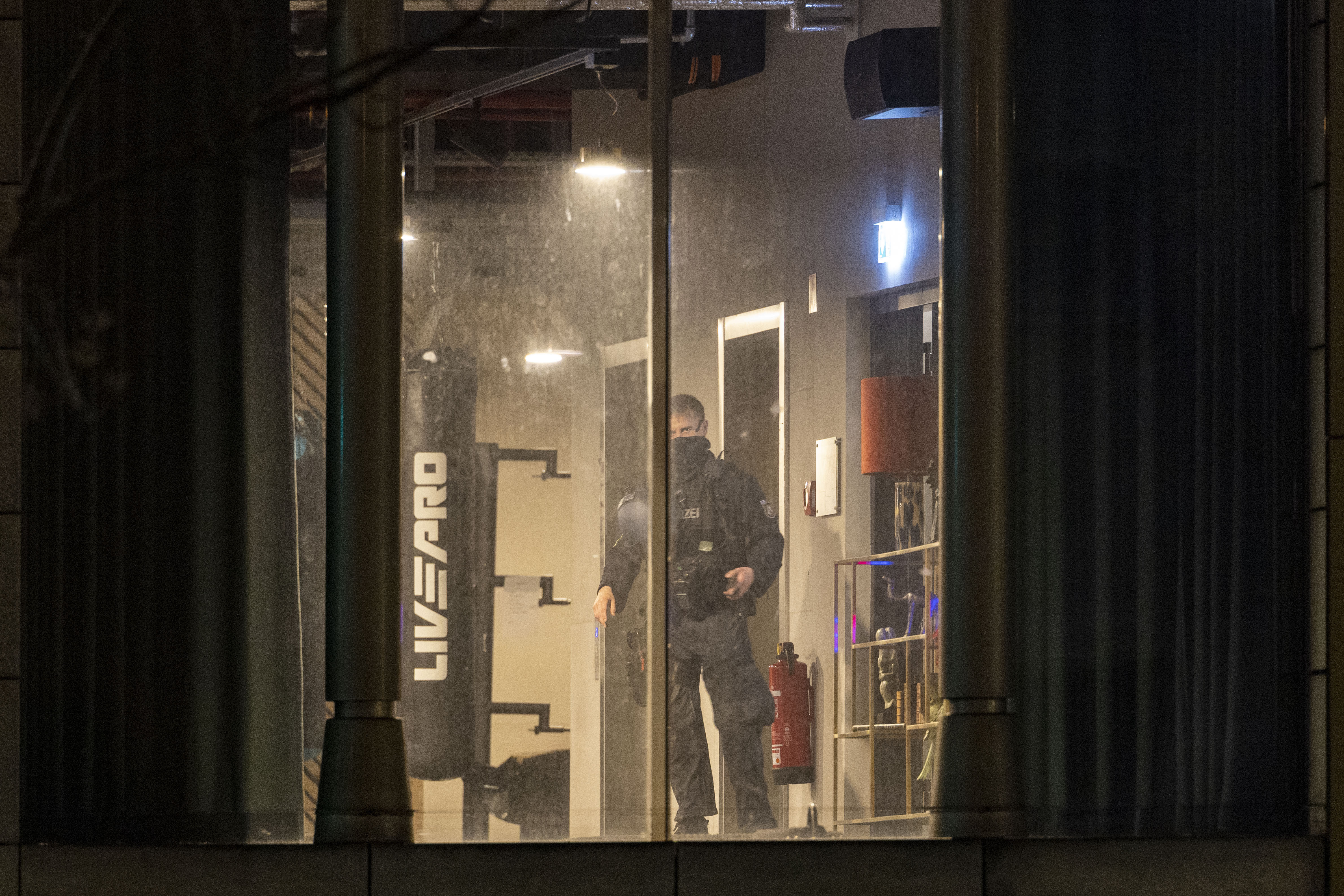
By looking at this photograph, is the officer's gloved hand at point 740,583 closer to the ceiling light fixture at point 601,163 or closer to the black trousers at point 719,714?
the black trousers at point 719,714

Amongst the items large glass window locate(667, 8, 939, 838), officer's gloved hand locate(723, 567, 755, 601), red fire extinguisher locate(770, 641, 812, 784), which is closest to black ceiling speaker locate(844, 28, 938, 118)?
large glass window locate(667, 8, 939, 838)

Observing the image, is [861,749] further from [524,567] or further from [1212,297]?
[1212,297]

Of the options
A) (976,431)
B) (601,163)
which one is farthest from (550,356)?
(976,431)

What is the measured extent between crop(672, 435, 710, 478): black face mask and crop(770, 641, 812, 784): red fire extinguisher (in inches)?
29.8

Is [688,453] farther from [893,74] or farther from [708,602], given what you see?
[893,74]

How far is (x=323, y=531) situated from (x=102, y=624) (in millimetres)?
775

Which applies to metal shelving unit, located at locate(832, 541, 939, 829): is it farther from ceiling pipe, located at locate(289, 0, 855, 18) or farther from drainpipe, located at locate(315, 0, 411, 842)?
ceiling pipe, located at locate(289, 0, 855, 18)

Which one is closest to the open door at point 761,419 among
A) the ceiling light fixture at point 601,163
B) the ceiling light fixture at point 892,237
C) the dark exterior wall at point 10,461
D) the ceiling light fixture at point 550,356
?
the ceiling light fixture at point 892,237

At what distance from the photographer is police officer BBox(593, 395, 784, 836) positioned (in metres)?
5.66

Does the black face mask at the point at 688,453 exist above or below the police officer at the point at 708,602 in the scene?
above

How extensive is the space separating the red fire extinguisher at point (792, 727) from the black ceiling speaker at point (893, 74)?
1959 millimetres

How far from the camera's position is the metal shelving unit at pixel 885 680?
566 cm

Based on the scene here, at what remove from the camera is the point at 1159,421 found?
18.9 ft

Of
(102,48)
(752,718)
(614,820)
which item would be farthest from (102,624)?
(102,48)
